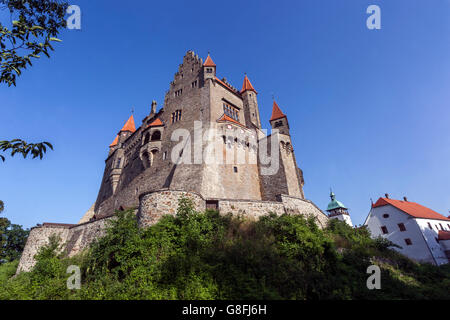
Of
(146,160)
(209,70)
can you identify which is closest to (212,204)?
(146,160)

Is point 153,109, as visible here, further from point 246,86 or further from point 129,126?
point 246,86

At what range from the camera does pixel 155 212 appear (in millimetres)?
13625

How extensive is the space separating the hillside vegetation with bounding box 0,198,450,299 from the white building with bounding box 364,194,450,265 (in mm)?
17158

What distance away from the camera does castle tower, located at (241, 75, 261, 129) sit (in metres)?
27.2

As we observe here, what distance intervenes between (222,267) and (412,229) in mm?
30963

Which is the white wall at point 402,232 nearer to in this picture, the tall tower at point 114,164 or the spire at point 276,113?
the spire at point 276,113

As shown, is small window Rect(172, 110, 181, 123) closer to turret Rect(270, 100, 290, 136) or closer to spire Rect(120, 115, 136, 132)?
turret Rect(270, 100, 290, 136)

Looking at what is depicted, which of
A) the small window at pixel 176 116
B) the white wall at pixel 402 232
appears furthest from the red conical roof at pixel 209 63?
the white wall at pixel 402 232

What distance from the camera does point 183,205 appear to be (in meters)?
13.8

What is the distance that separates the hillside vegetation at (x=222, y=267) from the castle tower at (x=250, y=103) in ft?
51.3

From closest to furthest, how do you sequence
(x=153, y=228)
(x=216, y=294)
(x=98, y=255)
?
(x=216, y=294)
(x=98, y=255)
(x=153, y=228)
